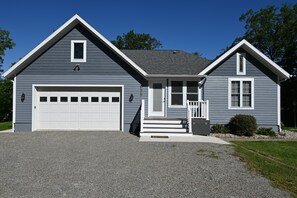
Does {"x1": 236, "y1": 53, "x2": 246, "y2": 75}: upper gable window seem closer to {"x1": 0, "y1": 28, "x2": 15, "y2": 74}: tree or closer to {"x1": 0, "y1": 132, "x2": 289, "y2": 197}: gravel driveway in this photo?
{"x1": 0, "y1": 132, "x2": 289, "y2": 197}: gravel driveway

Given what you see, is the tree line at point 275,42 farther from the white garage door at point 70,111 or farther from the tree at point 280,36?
the white garage door at point 70,111

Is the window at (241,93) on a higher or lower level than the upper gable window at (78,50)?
lower

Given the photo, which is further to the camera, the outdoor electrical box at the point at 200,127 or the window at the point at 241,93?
the window at the point at 241,93

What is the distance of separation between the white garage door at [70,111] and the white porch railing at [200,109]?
4.75m

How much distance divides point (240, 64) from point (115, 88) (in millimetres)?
7580

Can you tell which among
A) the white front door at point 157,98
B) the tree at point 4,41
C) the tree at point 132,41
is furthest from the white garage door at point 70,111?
the tree at point 132,41

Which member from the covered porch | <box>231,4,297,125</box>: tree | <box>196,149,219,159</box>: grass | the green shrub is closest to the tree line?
<box>231,4,297,125</box>: tree

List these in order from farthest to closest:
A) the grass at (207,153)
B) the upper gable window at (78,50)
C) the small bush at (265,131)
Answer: the upper gable window at (78,50), the small bush at (265,131), the grass at (207,153)

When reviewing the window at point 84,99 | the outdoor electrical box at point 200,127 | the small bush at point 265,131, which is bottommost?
the small bush at point 265,131

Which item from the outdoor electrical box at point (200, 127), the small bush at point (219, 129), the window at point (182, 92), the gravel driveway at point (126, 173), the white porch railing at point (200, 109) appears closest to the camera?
the gravel driveway at point (126, 173)

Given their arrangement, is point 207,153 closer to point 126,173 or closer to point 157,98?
point 126,173

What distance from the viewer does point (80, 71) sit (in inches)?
496

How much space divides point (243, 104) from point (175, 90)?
4.12 metres

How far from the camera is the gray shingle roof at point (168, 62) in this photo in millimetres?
13547
